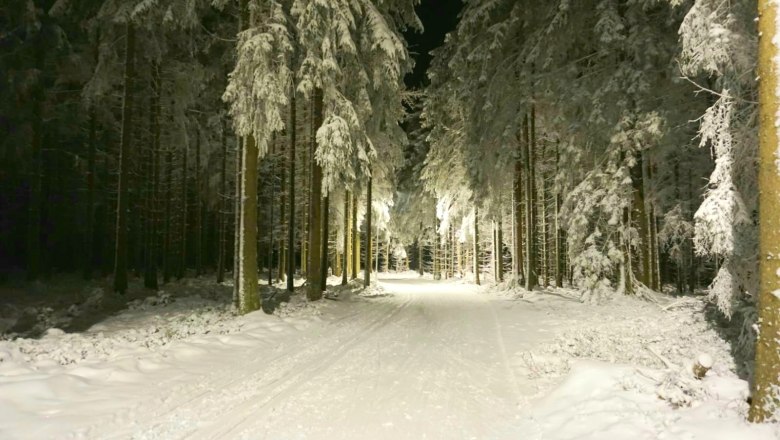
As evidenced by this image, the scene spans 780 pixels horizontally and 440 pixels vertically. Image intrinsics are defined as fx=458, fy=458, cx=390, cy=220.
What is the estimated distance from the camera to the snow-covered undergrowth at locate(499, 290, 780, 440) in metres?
4.60

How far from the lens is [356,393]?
21.1 feet

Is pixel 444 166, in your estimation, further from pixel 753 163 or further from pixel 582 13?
pixel 753 163

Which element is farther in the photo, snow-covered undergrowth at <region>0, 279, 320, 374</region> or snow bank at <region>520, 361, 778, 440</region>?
snow-covered undergrowth at <region>0, 279, 320, 374</region>

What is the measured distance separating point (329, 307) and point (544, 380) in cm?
879

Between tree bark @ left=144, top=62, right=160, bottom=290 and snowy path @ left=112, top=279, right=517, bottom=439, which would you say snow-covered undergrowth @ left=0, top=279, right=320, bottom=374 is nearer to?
tree bark @ left=144, top=62, right=160, bottom=290

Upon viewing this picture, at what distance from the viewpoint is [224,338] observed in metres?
9.54

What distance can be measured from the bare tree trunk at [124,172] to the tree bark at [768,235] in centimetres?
A: 1646

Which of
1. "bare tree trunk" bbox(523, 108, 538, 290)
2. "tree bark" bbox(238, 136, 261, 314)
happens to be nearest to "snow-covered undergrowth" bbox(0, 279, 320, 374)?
"tree bark" bbox(238, 136, 261, 314)

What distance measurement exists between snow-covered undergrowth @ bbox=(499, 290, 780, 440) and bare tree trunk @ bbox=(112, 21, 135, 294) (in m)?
13.4

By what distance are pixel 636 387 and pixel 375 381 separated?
11.7 ft

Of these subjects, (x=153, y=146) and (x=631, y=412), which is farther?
(x=153, y=146)

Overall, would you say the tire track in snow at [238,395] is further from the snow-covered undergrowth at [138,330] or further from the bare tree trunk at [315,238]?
the bare tree trunk at [315,238]

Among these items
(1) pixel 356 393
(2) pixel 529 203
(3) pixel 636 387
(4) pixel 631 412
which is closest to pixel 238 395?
(1) pixel 356 393

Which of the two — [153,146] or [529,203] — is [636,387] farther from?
[153,146]
